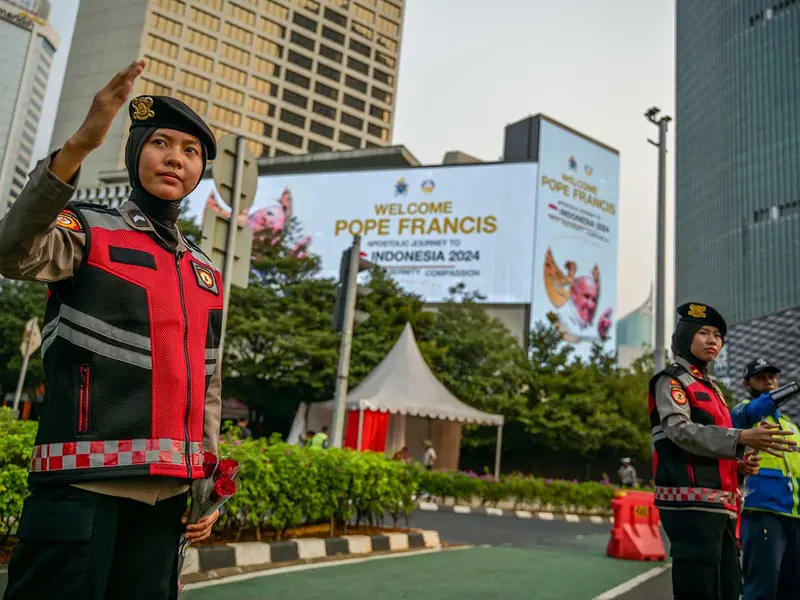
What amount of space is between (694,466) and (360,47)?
76.2 metres

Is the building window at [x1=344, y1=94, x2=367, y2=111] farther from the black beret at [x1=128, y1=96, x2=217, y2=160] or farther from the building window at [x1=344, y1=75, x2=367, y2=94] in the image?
the black beret at [x1=128, y1=96, x2=217, y2=160]

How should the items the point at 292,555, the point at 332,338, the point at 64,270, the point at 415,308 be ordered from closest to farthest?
the point at 64,270 → the point at 292,555 → the point at 332,338 → the point at 415,308

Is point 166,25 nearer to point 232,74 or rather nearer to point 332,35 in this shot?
point 232,74

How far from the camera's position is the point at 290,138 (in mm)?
69688

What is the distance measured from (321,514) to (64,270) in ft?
17.7

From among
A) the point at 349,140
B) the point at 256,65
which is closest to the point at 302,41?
the point at 256,65

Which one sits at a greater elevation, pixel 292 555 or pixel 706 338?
pixel 706 338

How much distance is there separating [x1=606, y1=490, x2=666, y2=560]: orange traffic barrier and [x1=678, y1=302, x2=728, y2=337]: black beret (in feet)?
18.1

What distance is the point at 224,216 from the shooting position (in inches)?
225

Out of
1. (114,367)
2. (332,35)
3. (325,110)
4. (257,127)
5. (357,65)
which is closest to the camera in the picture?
(114,367)

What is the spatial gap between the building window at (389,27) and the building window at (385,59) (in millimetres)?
2551

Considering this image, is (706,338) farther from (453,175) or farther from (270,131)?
(270,131)

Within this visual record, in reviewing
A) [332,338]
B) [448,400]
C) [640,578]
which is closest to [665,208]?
[448,400]

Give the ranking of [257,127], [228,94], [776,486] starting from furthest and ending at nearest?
1. [257,127]
2. [228,94]
3. [776,486]
